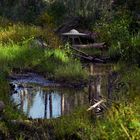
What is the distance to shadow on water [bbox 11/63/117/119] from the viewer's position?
8.94 m

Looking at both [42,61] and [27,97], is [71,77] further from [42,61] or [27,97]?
[27,97]

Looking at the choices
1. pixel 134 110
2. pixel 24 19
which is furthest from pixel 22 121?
pixel 24 19

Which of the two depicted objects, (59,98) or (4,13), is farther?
(4,13)

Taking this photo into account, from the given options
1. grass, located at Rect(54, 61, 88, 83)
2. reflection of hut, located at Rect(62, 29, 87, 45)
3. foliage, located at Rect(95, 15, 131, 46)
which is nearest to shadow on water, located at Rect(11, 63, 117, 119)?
grass, located at Rect(54, 61, 88, 83)

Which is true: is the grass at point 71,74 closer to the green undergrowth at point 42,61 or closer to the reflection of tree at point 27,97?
the green undergrowth at point 42,61

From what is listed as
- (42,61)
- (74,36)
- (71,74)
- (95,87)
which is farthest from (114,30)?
(95,87)

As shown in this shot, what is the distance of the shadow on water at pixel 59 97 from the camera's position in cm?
894

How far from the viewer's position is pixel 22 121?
768cm

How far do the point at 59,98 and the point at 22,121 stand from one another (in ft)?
8.86

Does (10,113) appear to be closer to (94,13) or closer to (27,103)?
(27,103)

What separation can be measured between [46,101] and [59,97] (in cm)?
40

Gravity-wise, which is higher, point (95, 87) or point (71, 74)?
point (71, 74)

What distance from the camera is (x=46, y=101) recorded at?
10133 millimetres

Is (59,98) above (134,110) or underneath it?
underneath
